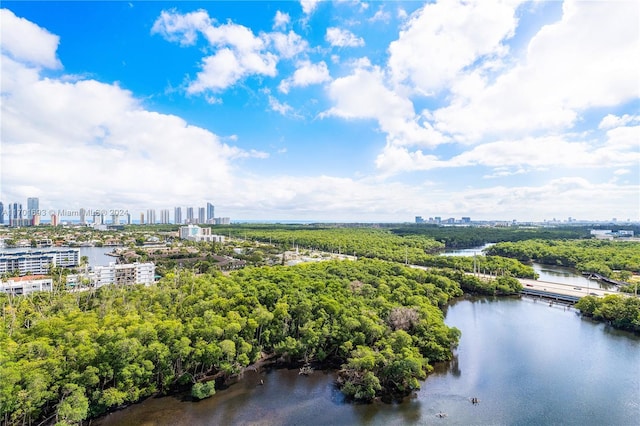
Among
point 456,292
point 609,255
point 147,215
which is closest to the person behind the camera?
point 456,292

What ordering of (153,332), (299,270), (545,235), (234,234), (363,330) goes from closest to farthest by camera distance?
(153,332) → (363,330) → (299,270) → (545,235) → (234,234)

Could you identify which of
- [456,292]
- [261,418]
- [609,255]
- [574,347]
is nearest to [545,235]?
[609,255]

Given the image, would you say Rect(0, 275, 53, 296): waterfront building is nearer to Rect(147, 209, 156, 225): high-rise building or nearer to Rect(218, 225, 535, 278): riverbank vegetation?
Rect(218, 225, 535, 278): riverbank vegetation

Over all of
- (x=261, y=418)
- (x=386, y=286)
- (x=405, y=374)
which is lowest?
(x=261, y=418)

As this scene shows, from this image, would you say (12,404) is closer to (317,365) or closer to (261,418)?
(261,418)

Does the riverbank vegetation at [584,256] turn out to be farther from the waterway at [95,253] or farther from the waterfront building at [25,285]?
the waterway at [95,253]
